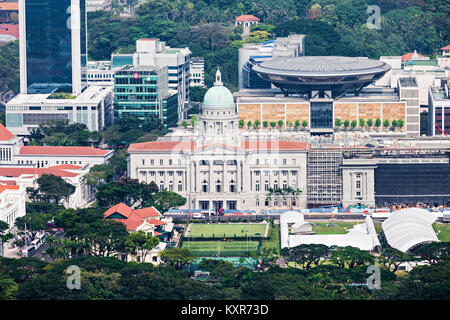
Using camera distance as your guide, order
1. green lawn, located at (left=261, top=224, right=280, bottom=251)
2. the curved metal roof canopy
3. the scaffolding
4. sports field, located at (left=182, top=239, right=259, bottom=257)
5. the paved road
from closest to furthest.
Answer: the curved metal roof canopy, sports field, located at (left=182, top=239, right=259, bottom=257), green lawn, located at (left=261, top=224, right=280, bottom=251), the paved road, the scaffolding

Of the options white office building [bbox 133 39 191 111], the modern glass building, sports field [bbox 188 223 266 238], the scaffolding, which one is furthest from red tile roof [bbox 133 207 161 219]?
white office building [bbox 133 39 191 111]

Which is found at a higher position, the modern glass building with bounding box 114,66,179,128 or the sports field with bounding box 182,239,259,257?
the modern glass building with bounding box 114,66,179,128

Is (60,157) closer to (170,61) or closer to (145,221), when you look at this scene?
(145,221)

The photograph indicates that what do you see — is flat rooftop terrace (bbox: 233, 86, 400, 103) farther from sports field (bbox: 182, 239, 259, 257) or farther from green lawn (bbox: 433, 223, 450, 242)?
sports field (bbox: 182, 239, 259, 257)

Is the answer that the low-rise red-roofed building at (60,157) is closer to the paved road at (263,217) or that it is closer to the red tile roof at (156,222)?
the paved road at (263,217)

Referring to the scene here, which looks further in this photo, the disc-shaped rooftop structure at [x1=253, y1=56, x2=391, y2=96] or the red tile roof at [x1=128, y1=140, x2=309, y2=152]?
the disc-shaped rooftop structure at [x1=253, y1=56, x2=391, y2=96]

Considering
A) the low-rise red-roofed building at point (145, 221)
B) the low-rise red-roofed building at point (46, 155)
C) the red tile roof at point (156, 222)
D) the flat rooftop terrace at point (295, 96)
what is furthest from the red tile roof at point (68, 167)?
the flat rooftop terrace at point (295, 96)

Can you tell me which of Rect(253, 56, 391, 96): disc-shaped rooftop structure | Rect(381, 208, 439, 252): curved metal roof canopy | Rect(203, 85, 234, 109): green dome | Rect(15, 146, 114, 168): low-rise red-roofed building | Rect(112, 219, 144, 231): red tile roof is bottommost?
Rect(381, 208, 439, 252): curved metal roof canopy
